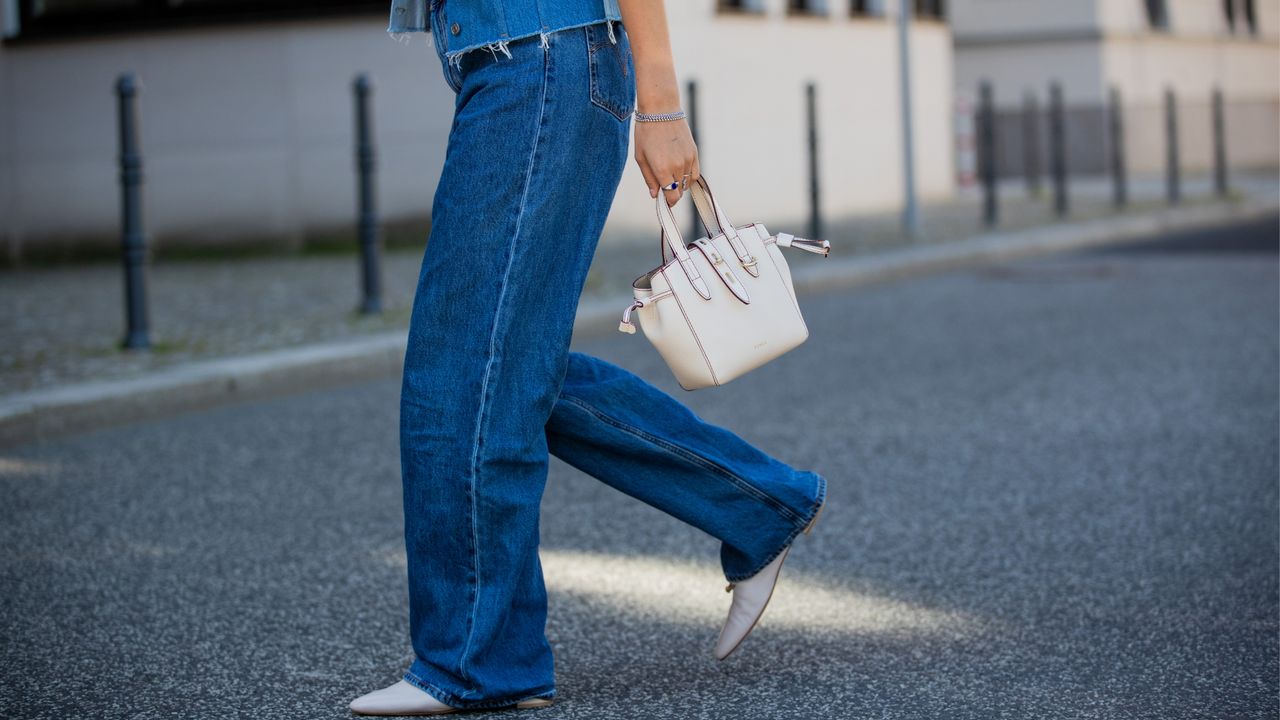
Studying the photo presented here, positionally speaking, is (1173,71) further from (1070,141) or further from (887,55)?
(887,55)

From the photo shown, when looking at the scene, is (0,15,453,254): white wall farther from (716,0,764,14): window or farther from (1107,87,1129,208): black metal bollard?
(1107,87,1129,208): black metal bollard

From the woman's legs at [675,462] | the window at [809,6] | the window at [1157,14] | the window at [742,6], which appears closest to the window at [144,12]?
the window at [742,6]

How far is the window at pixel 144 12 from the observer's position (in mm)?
13094

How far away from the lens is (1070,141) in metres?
26.0

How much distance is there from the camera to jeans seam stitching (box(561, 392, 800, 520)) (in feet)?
9.02

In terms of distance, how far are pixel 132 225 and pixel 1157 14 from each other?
2427 cm

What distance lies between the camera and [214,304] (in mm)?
9156

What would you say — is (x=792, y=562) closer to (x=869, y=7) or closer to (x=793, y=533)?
(x=793, y=533)

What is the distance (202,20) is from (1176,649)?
11422mm

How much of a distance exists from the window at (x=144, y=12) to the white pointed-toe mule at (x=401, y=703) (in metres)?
10.7

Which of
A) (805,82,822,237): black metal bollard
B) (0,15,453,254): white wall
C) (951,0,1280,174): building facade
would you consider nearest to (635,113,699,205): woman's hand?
(805,82,822,237): black metal bollard

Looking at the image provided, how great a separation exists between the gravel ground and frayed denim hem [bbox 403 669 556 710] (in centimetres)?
394

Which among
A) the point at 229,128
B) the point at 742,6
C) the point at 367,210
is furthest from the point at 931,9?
the point at 367,210

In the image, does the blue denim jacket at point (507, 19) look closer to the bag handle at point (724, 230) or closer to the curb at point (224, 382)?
the bag handle at point (724, 230)
